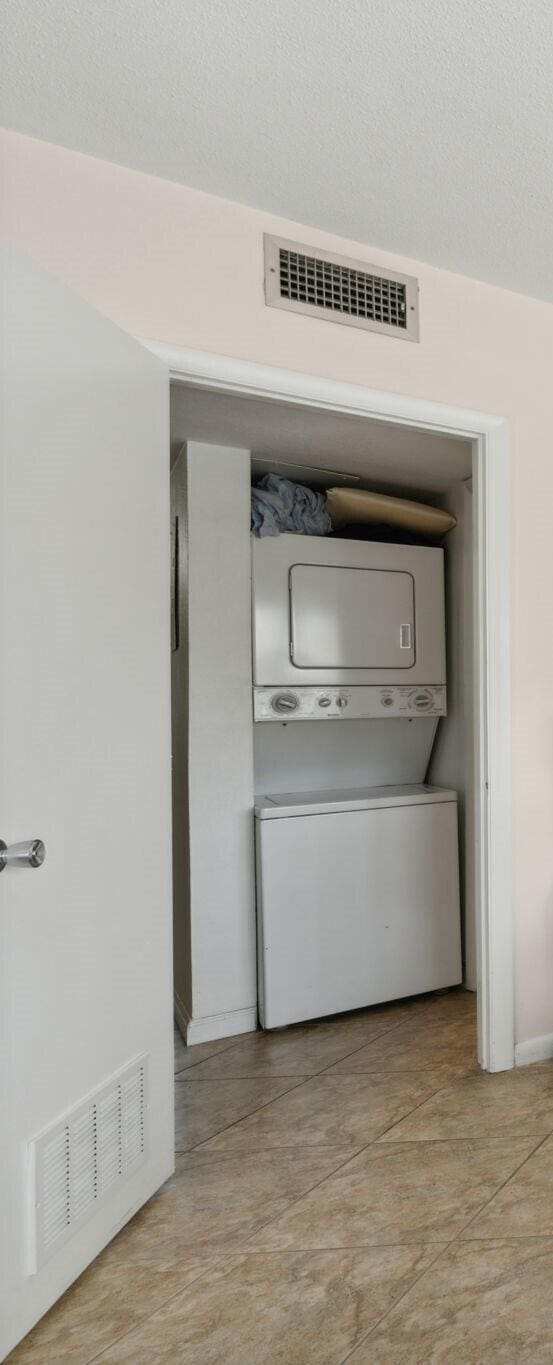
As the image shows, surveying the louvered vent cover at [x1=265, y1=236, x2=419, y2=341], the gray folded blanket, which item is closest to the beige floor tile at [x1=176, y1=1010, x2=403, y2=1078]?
the gray folded blanket

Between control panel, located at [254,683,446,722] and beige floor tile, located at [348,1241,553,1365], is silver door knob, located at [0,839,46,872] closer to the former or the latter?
beige floor tile, located at [348,1241,553,1365]

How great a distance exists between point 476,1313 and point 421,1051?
3.79ft

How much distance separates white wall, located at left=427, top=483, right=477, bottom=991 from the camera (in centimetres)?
319

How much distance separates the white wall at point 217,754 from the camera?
2730 millimetres

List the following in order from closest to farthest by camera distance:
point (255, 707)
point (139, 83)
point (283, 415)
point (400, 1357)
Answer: point (400, 1357)
point (139, 83)
point (283, 415)
point (255, 707)

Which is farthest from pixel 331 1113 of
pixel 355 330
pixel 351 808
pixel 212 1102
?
pixel 355 330

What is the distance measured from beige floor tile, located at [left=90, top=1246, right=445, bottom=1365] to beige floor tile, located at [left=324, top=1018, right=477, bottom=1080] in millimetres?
864

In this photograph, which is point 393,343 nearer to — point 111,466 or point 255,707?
point 111,466

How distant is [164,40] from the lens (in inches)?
58.1

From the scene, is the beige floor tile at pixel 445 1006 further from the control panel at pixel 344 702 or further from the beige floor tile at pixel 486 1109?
the control panel at pixel 344 702

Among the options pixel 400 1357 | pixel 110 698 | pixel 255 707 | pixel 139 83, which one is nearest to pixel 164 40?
pixel 139 83

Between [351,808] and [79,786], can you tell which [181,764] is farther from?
[79,786]

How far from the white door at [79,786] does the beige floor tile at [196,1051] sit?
701mm

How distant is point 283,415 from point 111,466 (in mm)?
1040
